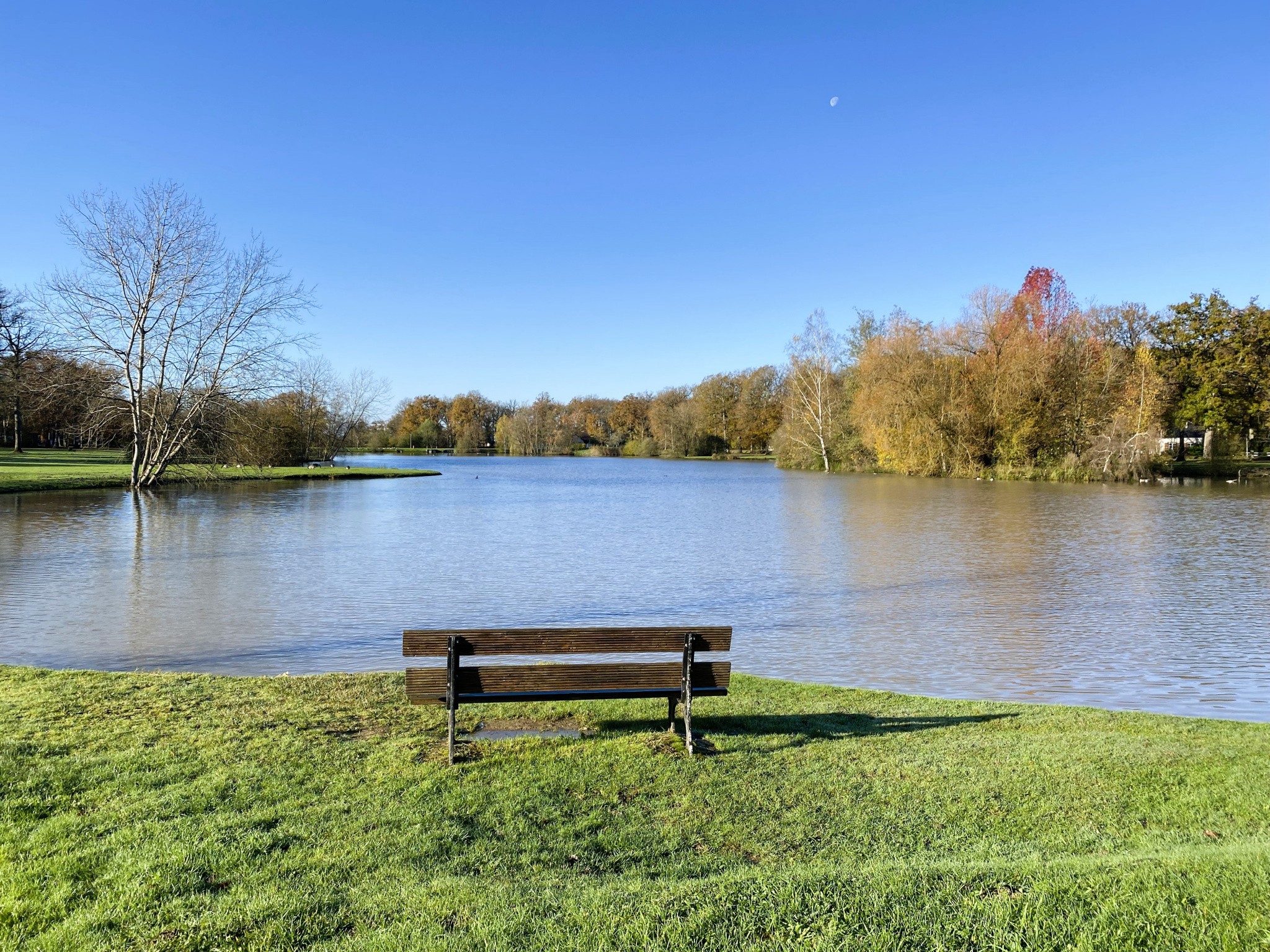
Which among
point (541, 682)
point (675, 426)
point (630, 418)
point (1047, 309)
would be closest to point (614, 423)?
point (630, 418)

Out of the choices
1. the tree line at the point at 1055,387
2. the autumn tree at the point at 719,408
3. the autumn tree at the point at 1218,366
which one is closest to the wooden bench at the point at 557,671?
the tree line at the point at 1055,387

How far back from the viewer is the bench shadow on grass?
5.85 metres

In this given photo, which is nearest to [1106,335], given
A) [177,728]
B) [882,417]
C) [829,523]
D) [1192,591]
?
[882,417]

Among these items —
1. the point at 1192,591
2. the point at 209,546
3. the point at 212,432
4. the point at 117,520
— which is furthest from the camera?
the point at 212,432

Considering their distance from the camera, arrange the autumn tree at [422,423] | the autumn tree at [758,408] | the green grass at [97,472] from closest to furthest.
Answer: the green grass at [97,472] < the autumn tree at [758,408] < the autumn tree at [422,423]

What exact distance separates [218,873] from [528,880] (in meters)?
1.40

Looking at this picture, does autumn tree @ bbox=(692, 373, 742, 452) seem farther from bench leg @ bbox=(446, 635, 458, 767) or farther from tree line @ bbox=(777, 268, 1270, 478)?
bench leg @ bbox=(446, 635, 458, 767)

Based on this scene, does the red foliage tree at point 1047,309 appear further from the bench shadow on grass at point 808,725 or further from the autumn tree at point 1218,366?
the bench shadow on grass at point 808,725

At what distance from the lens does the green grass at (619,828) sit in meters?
3.09

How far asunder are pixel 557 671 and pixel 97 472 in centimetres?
3973

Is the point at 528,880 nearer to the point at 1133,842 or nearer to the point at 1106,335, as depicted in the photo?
the point at 1133,842

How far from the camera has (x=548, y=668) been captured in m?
5.34

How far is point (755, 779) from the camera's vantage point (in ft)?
16.1

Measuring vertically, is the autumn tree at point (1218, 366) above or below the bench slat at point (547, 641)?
above
